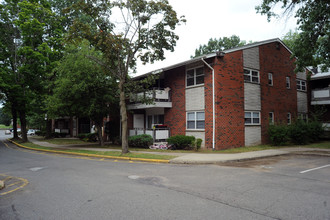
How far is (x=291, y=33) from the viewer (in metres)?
43.4

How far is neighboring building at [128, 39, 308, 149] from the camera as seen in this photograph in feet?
49.5

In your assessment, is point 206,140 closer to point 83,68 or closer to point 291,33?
point 83,68

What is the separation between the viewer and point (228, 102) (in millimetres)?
15422

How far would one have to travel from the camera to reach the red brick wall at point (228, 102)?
14875 millimetres

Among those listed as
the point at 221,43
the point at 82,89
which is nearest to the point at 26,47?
the point at 82,89

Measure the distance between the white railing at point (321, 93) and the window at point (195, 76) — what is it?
40.5 feet

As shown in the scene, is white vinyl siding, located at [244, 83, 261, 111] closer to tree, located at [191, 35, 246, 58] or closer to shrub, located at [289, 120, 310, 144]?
shrub, located at [289, 120, 310, 144]

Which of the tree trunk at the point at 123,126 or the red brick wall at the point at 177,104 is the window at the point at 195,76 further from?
the tree trunk at the point at 123,126

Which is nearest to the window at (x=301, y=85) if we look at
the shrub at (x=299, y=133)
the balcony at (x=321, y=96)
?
the balcony at (x=321, y=96)

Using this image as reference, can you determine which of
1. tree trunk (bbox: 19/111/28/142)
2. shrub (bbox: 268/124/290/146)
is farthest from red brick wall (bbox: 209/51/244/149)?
tree trunk (bbox: 19/111/28/142)

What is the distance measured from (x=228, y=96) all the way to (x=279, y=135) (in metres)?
4.88

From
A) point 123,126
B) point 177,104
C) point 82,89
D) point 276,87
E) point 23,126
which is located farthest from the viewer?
point 23,126

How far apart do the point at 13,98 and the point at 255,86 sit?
23946 millimetres

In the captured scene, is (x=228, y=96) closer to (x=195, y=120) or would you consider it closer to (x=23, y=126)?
(x=195, y=120)
